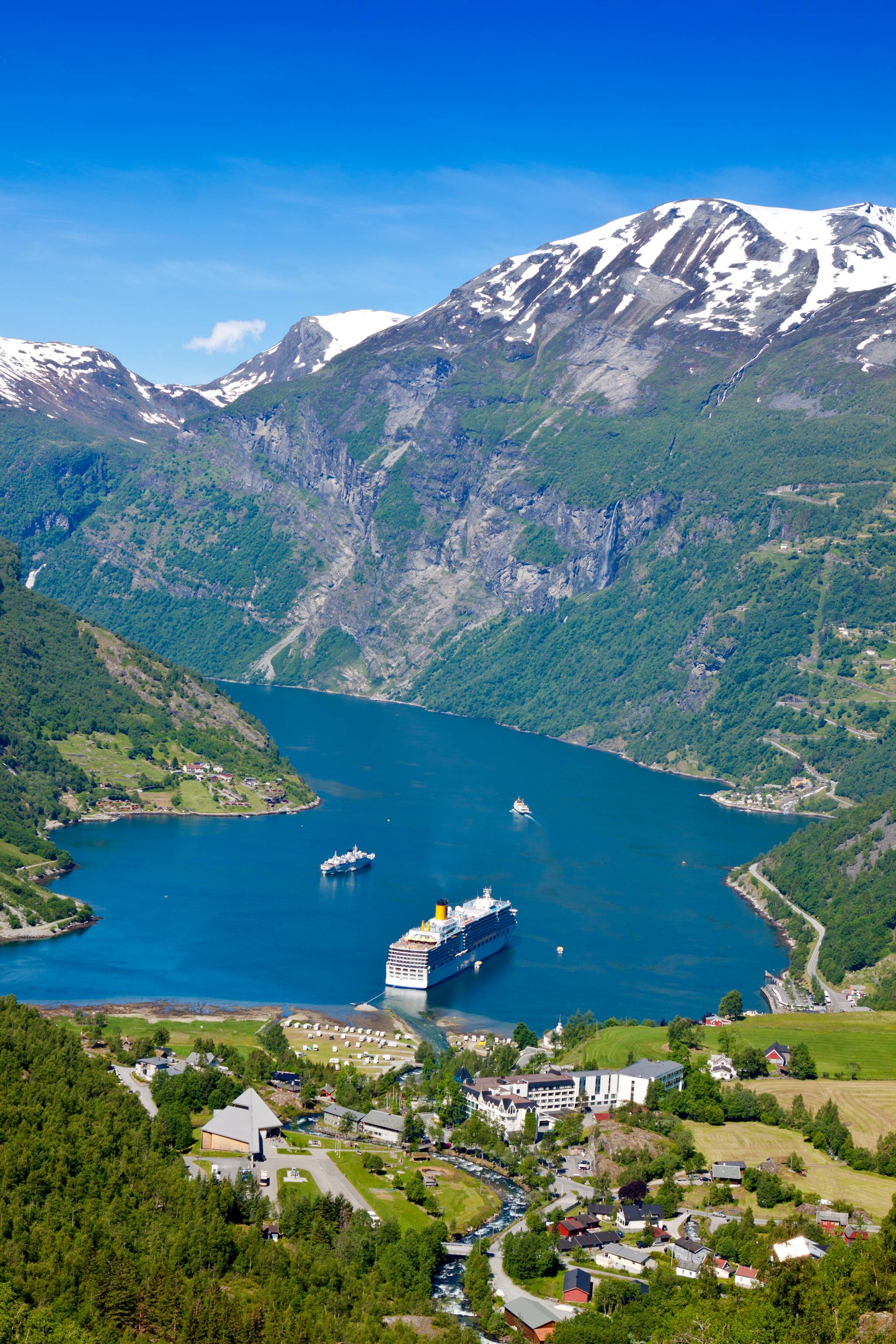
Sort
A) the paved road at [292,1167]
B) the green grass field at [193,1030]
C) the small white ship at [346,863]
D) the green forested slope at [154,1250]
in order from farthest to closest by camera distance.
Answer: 1. the small white ship at [346,863]
2. the green grass field at [193,1030]
3. the paved road at [292,1167]
4. the green forested slope at [154,1250]

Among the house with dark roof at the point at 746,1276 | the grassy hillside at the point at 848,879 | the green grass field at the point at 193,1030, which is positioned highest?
the grassy hillside at the point at 848,879

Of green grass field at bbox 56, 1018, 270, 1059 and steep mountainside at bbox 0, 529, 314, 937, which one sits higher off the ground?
steep mountainside at bbox 0, 529, 314, 937

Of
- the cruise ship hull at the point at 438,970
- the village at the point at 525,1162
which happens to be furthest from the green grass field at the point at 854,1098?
the cruise ship hull at the point at 438,970

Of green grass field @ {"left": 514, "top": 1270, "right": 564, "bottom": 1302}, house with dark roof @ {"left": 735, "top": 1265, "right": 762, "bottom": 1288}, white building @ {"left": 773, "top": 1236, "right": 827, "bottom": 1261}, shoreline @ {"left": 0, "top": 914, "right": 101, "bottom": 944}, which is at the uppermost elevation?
white building @ {"left": 773, "top": 1236, "right": 827, "bottom": 1261}

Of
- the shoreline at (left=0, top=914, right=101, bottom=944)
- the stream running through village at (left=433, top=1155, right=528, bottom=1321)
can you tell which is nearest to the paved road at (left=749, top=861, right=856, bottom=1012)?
the stream running through village at (left=433, top=1155, right=528, bottom=1321)

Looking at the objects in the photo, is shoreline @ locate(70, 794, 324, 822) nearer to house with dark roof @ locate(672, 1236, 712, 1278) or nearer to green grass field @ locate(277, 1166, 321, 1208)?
green grass field @ locate(277, 1166, 321, 1208)

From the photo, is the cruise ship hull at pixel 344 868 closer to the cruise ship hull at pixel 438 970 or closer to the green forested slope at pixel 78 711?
the cruise ship hull at pixel 438 970

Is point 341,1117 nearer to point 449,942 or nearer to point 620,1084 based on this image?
point 620,1084
